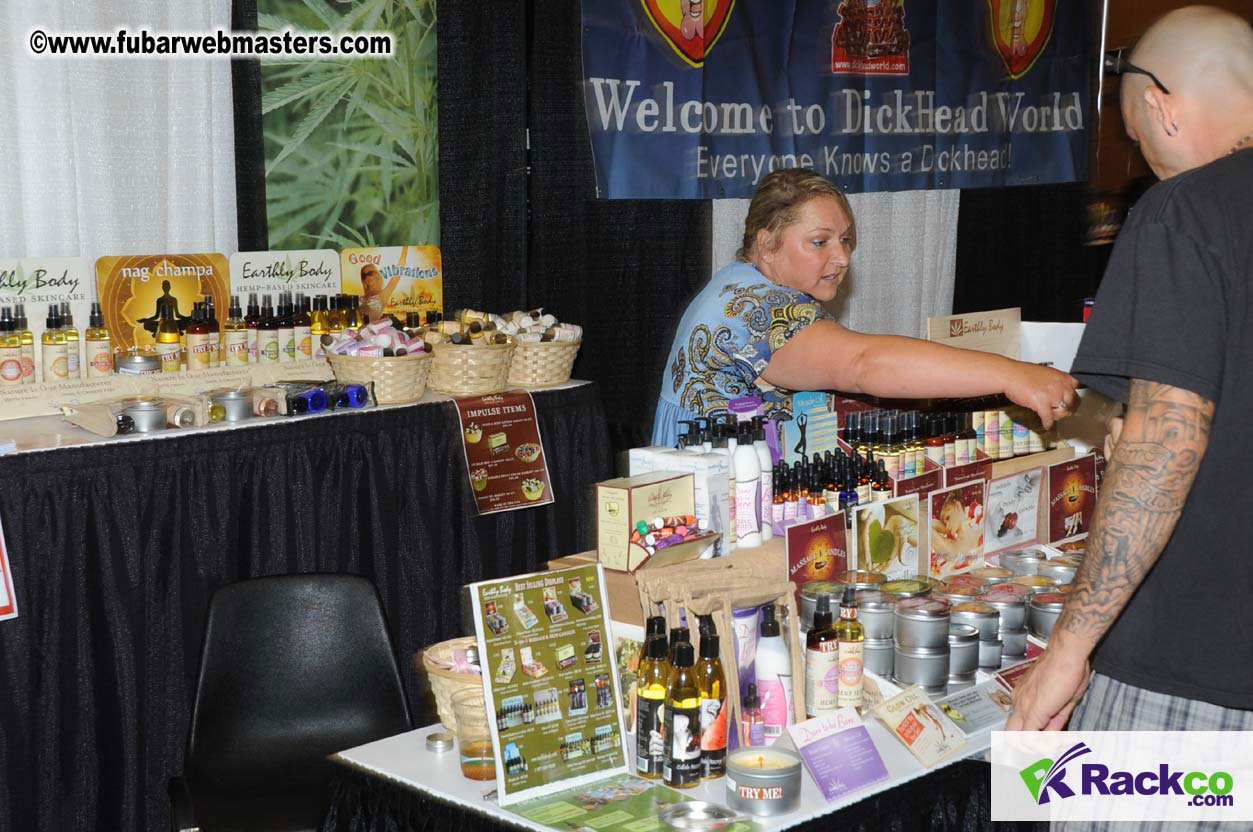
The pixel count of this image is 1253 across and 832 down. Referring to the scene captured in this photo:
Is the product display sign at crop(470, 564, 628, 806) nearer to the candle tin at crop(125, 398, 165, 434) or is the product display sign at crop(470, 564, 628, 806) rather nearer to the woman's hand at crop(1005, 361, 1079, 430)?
the woman's hand at crop(1005, 361, 1079, 430)

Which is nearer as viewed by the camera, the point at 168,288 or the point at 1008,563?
the point at 1008,563

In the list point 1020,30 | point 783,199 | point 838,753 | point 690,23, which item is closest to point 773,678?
point 838,753

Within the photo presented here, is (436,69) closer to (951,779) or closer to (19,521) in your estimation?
(19,521)

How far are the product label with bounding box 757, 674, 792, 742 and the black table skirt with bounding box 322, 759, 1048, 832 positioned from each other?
20 centimetres

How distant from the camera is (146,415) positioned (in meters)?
3.15

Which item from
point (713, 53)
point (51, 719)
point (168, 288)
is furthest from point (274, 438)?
point (713, 53)

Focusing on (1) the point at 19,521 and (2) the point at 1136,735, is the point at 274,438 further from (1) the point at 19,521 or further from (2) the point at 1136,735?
(2) the point at 1136,735

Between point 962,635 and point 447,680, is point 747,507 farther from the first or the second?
point 447,680

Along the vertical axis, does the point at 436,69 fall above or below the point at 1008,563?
above

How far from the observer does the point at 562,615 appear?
185cm

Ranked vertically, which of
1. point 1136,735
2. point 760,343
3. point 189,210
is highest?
point 189,210

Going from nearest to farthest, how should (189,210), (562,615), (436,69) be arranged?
(562,615) < (189,210) < (436,69)

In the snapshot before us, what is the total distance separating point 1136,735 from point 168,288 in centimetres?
267

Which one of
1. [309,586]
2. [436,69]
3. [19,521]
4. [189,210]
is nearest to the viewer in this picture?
[309,586]
